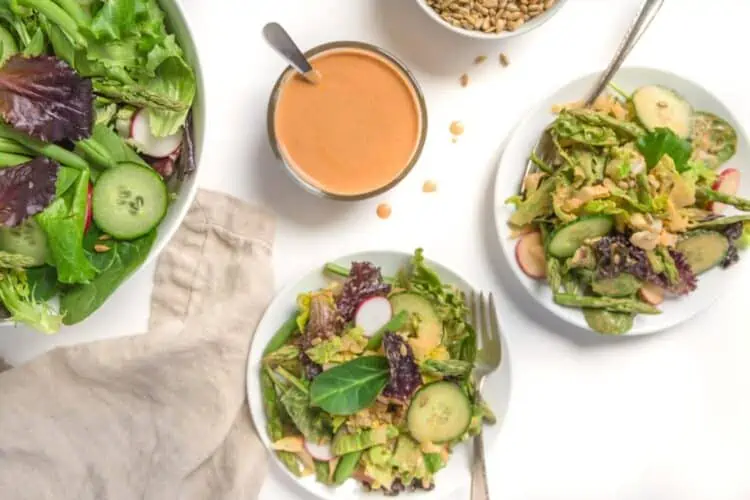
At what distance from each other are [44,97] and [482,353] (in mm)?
768

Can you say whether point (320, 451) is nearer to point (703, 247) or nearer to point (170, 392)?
point (170, 392)

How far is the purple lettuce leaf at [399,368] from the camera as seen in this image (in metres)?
1.38

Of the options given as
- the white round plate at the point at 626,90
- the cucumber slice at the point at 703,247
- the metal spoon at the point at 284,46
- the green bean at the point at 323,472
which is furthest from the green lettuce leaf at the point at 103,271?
the cucumber slice at the point at 703,247

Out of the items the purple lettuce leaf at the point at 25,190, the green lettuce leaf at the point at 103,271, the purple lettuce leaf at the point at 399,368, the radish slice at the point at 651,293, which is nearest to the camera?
the purple lettuce leaf at the point at 25,190

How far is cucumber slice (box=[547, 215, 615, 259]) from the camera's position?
4.66 feet

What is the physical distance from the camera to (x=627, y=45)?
1.43 metres

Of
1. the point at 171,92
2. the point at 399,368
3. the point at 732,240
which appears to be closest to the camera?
the point at 171,92

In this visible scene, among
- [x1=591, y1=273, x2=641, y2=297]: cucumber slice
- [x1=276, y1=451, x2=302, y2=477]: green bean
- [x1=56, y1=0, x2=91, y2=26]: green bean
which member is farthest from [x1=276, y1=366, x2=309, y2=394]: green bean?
[x1=56, y1=0, x2=91, y2=26]: green bean

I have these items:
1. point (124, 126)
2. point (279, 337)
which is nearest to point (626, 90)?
point (279, 337)

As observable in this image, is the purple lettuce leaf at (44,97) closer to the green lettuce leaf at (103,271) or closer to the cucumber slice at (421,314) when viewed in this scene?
the green lettuce leaf at (103,271)

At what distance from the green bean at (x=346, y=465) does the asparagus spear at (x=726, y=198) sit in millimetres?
687

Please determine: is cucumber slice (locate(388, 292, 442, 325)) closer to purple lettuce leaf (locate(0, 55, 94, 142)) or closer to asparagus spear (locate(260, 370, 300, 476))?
asparagus spear (locate(260, 370, 300, 476))

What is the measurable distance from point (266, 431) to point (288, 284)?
0.24 m

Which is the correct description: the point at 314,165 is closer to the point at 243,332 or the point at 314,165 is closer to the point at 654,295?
the point at 243,332
